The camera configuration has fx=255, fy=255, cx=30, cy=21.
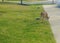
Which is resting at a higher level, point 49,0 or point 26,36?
point 26,36

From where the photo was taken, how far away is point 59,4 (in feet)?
71.7

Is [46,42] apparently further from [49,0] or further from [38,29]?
[49,0]

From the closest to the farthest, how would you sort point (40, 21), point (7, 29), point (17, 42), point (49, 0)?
1. point (17, 42)
2. point (7, 29)
3. point (40, 21)
4. point (49, 0)

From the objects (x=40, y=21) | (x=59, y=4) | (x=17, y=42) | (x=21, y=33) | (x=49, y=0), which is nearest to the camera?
(x=17, y=42)

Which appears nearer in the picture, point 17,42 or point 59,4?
point 17,42

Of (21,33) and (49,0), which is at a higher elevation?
(21,33)

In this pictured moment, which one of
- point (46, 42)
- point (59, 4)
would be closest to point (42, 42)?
point (46, 42)

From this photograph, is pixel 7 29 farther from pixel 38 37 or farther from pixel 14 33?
pixel 38 37

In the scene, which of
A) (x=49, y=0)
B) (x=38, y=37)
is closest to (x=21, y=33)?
(x=38, y=37)

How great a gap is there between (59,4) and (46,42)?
1461 cm

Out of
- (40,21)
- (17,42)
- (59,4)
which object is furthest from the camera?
(59,4)

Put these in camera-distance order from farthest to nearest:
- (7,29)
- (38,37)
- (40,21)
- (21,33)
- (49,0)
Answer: (49,0)
(40,21)
(7,29)
(21,33)
(38,37)

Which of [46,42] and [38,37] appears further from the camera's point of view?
[38,37]

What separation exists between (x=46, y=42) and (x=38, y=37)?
778mm
